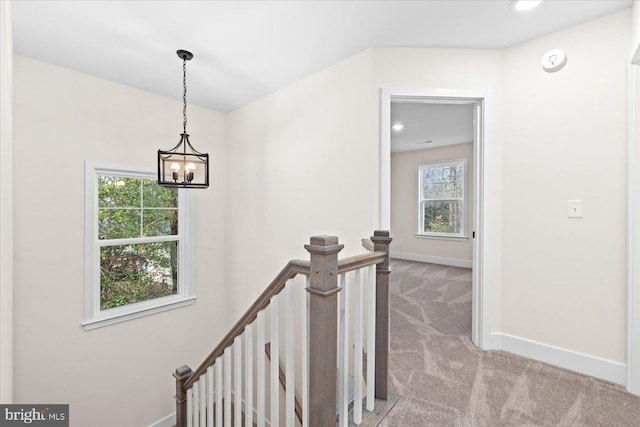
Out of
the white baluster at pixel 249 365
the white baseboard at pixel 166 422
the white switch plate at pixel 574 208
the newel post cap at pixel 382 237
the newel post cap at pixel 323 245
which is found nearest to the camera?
the newel post cap at pixel 323 245

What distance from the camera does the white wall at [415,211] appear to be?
219 inches

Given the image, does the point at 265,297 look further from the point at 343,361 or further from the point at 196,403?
the point at 196,403

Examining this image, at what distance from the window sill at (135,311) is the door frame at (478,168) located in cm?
257

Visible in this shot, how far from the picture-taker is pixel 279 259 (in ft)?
10.0

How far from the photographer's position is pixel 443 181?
19.5 ft

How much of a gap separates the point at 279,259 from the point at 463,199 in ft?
13.9

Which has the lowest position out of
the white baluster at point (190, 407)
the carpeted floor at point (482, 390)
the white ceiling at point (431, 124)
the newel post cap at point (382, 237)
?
the white baluster at point (190, 407)

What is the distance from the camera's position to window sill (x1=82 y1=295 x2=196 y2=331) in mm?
2703

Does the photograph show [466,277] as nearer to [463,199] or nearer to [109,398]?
[463,199]

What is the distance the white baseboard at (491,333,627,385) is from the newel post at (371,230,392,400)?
1188 millimetres

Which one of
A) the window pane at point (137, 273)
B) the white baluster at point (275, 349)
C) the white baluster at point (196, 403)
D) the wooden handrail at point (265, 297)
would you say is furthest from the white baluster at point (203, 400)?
the window pane at point (137, 273)

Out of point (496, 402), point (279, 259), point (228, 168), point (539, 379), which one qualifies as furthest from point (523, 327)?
point (228, 168)

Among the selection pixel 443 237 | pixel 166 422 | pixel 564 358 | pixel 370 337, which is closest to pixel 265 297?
pixel 370 337

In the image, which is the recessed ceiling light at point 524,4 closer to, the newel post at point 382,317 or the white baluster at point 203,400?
the newel post at point 382,317
